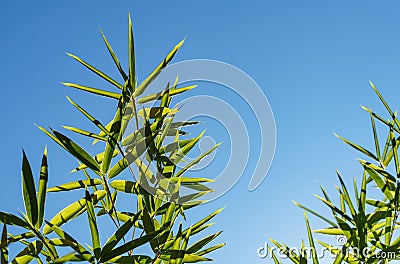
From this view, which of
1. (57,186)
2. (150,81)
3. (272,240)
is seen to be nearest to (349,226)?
(272,240)

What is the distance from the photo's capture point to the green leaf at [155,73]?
129 centimetres

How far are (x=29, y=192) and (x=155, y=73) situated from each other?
19.8 inches

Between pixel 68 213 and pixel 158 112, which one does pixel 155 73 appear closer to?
pixel 158 112

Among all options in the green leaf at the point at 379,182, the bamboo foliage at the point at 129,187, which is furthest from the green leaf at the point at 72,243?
the green leaf at the point at 379,182

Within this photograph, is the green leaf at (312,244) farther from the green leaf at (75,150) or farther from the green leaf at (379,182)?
the green leaf at (75,150)

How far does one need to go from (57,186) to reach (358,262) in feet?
2.95

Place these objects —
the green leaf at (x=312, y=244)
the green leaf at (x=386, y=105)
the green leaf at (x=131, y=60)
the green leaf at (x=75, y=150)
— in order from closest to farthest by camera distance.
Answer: the green leaf at (x=75, y=150)
the green leaf at (x=131, y=60)
the green leaf at (x=312, y=244)
the green leaf at (x=386, y=105)

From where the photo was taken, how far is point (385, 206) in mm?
1456

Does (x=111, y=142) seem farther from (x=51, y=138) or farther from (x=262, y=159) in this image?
(x=262, y=159)

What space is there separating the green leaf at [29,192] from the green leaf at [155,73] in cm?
42

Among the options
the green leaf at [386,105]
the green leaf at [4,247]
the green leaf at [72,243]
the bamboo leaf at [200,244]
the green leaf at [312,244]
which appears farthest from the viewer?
the green leaf at [386,105]

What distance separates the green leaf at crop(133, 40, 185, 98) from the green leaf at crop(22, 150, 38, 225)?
16.5 inches

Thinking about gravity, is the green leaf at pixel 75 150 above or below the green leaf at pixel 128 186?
above

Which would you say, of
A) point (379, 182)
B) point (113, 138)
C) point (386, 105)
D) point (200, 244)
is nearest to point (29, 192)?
point (113, 138)
